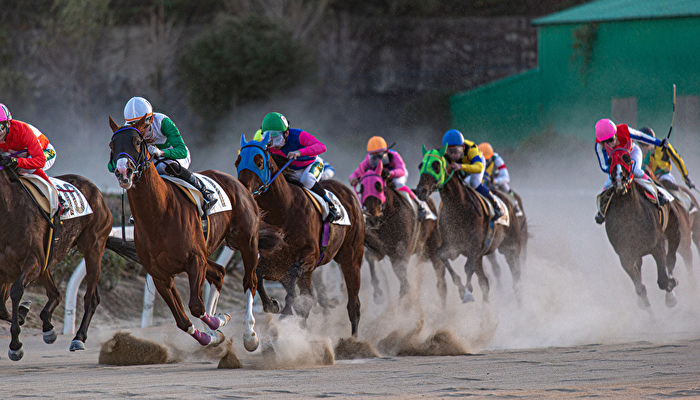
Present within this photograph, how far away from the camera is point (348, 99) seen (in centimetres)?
2812

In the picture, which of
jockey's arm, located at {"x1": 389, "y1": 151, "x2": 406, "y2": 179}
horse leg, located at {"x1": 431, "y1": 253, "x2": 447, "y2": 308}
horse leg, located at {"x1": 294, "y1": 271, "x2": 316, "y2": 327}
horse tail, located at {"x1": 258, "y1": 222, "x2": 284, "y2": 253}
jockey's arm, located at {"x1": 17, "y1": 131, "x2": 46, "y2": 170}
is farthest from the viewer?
horse leg, located at {"x1": 431, "y1": 253, "x2": 447, "y2": 308}

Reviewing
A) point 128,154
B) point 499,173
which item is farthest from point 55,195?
point 499,173

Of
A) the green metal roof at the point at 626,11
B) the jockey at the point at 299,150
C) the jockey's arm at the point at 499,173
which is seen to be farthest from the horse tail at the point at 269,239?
the green metal roof at the point at 626,11

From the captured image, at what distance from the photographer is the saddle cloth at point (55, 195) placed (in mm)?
7812

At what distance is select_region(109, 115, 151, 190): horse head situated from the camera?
6.23 m

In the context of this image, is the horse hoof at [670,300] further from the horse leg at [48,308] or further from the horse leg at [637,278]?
the horse leg at [48,308]

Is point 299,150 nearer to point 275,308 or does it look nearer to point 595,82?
point 275,308

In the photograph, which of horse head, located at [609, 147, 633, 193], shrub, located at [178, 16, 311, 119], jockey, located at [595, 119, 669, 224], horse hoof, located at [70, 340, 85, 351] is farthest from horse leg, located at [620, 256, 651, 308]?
shrub, located at [178, 16, 311, 119]

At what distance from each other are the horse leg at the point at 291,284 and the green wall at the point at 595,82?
591 inches

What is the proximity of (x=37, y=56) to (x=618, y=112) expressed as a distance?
15696 mm

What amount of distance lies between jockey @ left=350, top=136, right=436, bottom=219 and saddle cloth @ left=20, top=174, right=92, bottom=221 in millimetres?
3698

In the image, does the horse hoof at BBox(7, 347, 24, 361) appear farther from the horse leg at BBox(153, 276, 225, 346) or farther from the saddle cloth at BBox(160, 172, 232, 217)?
the saddle cloth at BBox(160, 172, 232, 217)

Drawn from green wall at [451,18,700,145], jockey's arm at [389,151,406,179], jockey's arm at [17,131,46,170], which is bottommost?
jockey's arm at [17,131,46,170]

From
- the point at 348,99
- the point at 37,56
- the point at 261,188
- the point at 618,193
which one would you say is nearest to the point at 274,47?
the point at 348,99
